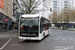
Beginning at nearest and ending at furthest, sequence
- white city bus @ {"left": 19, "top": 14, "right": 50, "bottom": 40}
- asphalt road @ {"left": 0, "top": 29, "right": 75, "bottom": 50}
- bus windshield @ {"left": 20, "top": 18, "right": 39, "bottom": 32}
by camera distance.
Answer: asphalt road @ {"left": 0, "top": 29, "right": 75, "bottom": 50}
white city bus @ {"left": 19, "top": 14, "right": 50, "bottom": 40}
bus windshield @ {"left": 20, "top": 18, "right": 39, "bottom": 32}

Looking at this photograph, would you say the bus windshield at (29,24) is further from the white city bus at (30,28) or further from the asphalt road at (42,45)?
the asphalt road at (42,45)

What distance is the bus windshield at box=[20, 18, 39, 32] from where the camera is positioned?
Result: 11695 millimetres

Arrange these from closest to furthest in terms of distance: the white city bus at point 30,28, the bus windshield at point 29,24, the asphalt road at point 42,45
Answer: the asphalt road at point 42,45 < the white city bus at point 30,28 < the bus windshield at point 29,24

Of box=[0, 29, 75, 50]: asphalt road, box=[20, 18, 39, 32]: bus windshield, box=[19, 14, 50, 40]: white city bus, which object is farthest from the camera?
box=[20, 18, 39, 32]: bus windshield

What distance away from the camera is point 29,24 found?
11.8 m

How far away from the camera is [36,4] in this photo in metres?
25.3

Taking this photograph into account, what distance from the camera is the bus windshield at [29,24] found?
460 inches

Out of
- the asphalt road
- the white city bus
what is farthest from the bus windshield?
the asphalt road

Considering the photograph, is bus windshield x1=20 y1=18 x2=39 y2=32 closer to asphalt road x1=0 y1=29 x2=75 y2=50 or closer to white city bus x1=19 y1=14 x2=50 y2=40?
white city bus x1=19 y1=14 x2=50 y2=40

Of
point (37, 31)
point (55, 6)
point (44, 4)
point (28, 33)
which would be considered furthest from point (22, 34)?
point (55, 6)

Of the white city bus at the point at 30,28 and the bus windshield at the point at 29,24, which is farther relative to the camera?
the bus windshield at the point at 29,24

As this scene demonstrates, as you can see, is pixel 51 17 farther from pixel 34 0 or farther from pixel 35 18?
pixel 35 18

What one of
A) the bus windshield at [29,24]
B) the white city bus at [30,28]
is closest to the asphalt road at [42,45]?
the white city bus at [30,28]

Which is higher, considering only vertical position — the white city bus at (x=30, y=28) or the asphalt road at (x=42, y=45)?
the white city bus at (x=30, y=28)
